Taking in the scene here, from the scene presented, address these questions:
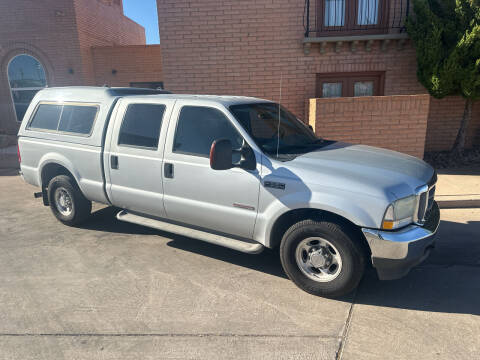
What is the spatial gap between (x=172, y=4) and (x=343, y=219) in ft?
25.2

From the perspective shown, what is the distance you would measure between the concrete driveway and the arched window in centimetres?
1104

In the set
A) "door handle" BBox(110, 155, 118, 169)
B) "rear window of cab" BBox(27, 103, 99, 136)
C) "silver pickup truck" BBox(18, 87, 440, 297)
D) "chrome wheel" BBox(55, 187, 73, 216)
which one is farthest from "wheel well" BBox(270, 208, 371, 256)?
"chrome wheel" BBox(55, 187, 73, 216)

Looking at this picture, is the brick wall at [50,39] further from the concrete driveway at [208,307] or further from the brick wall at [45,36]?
the concrete driveway at [208,307]

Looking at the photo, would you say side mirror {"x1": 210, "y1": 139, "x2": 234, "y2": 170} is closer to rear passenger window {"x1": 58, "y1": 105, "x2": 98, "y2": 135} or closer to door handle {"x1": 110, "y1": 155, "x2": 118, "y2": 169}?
door handle {"x1": 110, "y1": 155, "x2": 118, "y2": 169}

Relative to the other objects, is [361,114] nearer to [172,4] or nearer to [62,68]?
[172,4]

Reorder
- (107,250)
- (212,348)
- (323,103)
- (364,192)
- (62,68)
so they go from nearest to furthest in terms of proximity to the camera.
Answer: (212,348) → (364,192) → (107,250) → (323,103) → (62,68)

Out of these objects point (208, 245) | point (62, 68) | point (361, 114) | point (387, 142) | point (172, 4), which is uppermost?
point (172, 4)

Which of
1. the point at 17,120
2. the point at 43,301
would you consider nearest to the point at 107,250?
the point at 43,301

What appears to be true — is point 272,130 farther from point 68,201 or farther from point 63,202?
point 63,202

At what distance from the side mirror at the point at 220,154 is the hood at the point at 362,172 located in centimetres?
60

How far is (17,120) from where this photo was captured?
1425 cm

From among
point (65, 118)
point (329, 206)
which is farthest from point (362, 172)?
point (65, 118)

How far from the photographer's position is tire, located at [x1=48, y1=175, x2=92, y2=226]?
17.6 ft

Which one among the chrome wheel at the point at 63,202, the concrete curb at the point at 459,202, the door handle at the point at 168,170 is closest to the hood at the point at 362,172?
the door handle at the point at 168,170
